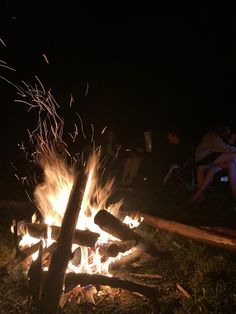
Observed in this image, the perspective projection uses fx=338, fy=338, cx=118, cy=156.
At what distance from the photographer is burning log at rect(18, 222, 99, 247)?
4.30m

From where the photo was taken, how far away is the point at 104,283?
3.87m

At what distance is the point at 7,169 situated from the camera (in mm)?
9336

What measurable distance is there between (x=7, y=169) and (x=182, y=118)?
26.3ft

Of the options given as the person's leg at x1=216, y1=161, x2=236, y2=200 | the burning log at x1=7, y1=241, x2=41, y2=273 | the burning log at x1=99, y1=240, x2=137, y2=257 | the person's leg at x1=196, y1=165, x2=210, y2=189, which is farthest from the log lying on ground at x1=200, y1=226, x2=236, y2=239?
the burning log at x1=7, y1=241, x2=41, y2=273

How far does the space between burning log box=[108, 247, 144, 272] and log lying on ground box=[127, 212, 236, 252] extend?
0.73 metres

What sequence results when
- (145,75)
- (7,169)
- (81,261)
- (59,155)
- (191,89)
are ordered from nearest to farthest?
(81,261) < (59,155) < (7,169) < (191,89) < (145,75)

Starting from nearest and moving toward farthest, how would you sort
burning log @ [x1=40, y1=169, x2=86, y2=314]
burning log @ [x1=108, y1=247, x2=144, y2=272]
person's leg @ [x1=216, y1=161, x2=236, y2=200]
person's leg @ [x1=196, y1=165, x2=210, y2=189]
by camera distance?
1. burning log @ [x1=40, y1=169, x2=86, y2=314]
2. burning log @ [x1=108, y1=247, x2=144, y2=272]
3. person's leg @ [x1=216, y1=161, x2=236, y2=200]
4. person's leg @ [x1=196, y1=165, x2=210, y2=189]

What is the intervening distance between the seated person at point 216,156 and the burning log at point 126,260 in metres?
2.49

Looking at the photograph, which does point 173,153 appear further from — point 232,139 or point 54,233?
point 54,233

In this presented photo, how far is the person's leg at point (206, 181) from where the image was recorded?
669cm

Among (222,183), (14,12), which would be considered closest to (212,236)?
(222,183)

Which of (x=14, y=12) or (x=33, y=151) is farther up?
(x=14, y=12)

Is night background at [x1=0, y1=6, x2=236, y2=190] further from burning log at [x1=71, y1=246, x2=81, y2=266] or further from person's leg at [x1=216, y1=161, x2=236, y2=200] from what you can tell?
burning log at [x1=71, y1=246, x2=81, y2=266]

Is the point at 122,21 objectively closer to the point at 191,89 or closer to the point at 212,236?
the point at 191,89
